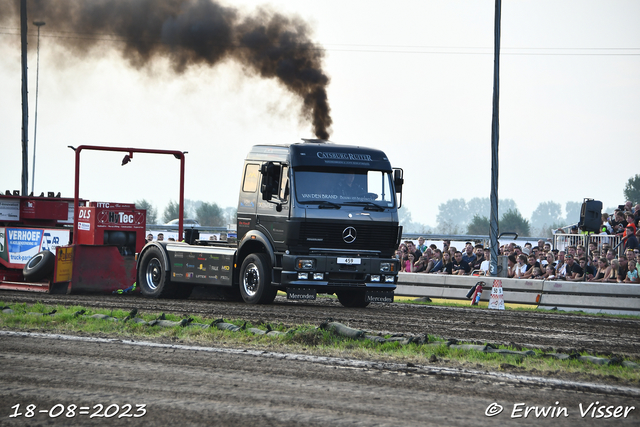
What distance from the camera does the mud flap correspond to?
15.1 metres

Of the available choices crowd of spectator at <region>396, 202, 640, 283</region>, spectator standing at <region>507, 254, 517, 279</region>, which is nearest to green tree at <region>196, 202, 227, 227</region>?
crowd of spectator at <region>396, 202, 640, 283</region>

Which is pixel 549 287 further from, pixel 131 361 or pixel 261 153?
pixel 131 361

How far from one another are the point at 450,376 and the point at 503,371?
2.15 feet

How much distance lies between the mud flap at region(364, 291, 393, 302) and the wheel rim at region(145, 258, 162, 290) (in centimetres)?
463

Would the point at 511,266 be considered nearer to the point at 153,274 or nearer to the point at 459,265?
the point at 459,265

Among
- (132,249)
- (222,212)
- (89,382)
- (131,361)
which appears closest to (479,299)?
(132,249)

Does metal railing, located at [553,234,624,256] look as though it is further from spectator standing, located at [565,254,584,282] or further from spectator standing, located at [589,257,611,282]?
spectator standing, located at [589,257,611,282]

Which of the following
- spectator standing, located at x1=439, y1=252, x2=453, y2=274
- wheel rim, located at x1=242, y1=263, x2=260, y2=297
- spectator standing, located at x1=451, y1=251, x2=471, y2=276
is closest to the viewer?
wheel rim, located at x1=242, y1=263, x2=260, y2=297

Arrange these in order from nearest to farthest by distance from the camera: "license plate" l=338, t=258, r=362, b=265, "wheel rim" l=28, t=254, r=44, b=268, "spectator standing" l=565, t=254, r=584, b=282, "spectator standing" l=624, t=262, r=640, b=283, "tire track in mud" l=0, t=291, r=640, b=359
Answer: "tire track in mud" l=0, t=291, r=640, b=359 < "license plate" l=338, t=258, r=362, b=265 < "spectator standing" l=624, t=262, r=640, b=283 < "wheel rim" l=28, t=254, r=44, b=268 < "spectator standing" l=565, t=254, r=584, b=282

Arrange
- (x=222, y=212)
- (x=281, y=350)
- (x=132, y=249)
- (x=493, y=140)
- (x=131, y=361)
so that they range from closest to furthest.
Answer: (x=131, y=361), (x=281, y=350), (x=132, y=249), (x=493, y=140), (x=222, y=212)

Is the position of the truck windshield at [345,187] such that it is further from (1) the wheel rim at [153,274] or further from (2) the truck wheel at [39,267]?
(2) the truck wheel at [39,267]

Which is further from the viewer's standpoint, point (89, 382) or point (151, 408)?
point (89, 382)

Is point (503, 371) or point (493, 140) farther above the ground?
point (493, 140)

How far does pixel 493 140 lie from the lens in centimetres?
1919
